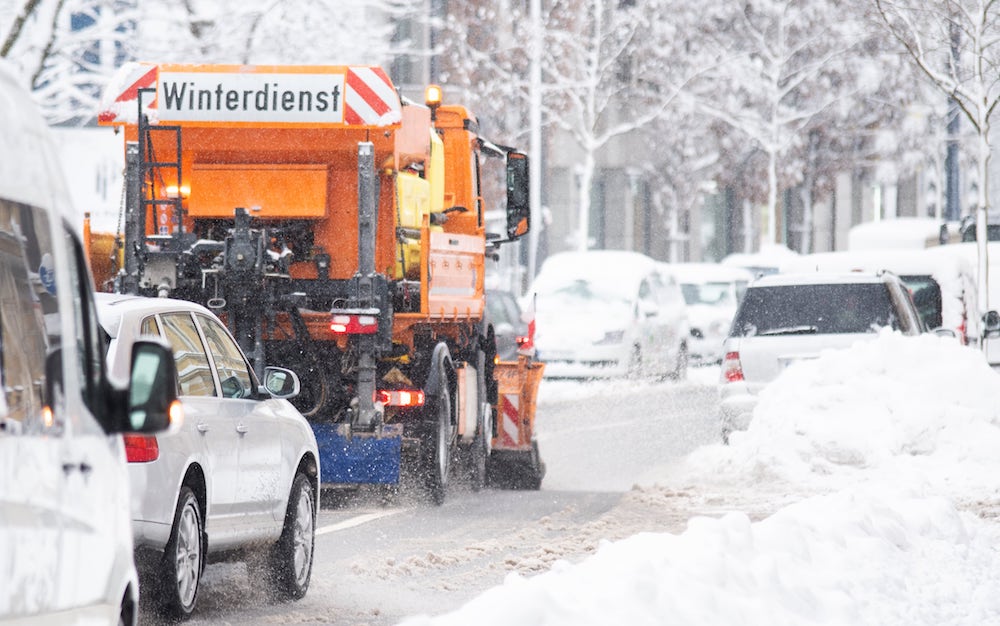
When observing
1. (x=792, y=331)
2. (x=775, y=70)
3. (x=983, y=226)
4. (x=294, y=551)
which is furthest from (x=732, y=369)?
(x=775, y=70)

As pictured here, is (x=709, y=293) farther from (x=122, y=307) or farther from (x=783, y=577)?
(x=122, y=307)

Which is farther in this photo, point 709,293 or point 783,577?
point 709,293

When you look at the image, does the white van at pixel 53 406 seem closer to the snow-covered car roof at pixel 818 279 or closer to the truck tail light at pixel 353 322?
the truck tail light at pixel 353 322

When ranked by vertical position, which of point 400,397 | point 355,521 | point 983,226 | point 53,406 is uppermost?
point 983,226

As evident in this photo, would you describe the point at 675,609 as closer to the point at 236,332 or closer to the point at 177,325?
the point at 177,325

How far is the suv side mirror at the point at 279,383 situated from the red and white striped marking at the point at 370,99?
176 inches

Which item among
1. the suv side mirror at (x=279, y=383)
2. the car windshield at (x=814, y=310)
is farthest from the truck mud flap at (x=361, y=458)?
the car windshield at (x=814, y=310)

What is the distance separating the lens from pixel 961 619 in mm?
7887

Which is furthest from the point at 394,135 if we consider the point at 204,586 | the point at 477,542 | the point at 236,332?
the point at 204,586

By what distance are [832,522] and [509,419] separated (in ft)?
22.8

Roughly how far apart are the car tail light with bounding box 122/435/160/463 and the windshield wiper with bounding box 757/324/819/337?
9851 mm

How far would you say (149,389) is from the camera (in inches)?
189

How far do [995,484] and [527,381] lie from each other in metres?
4.23

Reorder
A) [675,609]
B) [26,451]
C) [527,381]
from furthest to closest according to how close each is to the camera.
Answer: [527,381] → [675,609] → [26,451]
